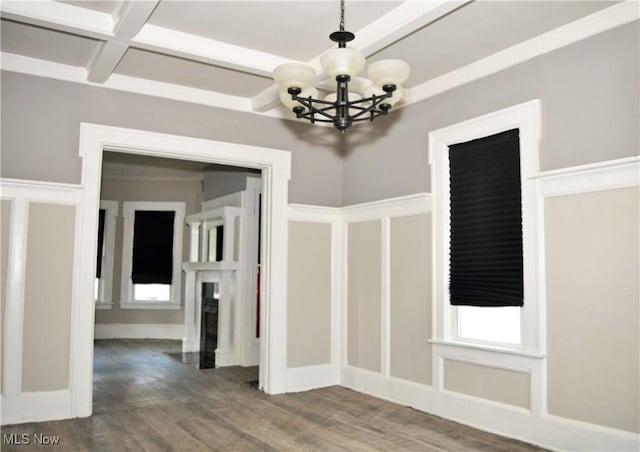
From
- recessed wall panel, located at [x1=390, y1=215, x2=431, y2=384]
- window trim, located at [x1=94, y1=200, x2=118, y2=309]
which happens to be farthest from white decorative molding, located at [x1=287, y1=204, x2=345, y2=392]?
window trim, located at [x1=94, y1=200, x2=118, y2=309]

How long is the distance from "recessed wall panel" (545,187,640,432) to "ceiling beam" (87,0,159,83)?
117 inches

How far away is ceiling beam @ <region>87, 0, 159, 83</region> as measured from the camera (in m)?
3.51

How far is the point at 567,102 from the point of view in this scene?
384 cm

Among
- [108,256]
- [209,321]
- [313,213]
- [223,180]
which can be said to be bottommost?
[209,321]

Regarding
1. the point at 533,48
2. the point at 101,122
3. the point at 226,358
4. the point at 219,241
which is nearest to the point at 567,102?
the point at 533,48

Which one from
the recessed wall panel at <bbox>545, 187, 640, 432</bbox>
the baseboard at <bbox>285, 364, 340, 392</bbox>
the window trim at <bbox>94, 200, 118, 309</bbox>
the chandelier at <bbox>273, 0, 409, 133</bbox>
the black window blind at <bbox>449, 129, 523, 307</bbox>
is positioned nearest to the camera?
the chandelier at <bbox>273, 0, 409, 133</bbox>

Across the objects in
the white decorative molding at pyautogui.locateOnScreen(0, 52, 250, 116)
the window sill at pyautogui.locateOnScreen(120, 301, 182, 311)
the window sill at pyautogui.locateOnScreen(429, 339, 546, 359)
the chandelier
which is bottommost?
the window sill at pyautogui.locateOnScreen(120, 301, 182, 311)

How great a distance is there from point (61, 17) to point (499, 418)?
414 cm

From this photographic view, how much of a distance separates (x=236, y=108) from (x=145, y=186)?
5041 mm

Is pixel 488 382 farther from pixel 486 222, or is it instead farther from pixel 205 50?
pixel 205 50

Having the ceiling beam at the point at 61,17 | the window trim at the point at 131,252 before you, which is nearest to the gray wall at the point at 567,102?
the ceiling beam at the point at 61,17

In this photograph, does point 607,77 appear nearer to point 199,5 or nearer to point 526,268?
point 526,268

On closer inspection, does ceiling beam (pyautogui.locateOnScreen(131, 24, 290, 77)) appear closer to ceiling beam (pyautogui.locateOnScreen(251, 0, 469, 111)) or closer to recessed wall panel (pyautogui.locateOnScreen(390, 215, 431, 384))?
ceiling beam (pyautogui.locateOnScreen(251, 0, 469, 111))

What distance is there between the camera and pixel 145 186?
9867 millimetres
